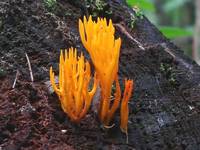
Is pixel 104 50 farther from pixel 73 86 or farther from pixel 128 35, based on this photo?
pixel 128 35

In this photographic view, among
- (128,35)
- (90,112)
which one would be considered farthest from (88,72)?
(128,35)

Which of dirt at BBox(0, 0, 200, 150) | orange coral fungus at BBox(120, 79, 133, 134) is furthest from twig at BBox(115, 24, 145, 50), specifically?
orange coral fungus at BBox(120, 79, 133, 134)

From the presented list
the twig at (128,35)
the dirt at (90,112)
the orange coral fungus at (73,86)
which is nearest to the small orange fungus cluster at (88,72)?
the orange coral fungus at (73,86)

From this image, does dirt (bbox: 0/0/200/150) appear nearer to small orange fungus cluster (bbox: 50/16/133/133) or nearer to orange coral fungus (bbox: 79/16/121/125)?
small orange fungus cluster (bbox: 50/16/133/133)

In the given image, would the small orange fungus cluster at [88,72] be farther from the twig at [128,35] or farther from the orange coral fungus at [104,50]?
the twig at [128,35]

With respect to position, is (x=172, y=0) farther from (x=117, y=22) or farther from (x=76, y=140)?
(x=76, y=140)
